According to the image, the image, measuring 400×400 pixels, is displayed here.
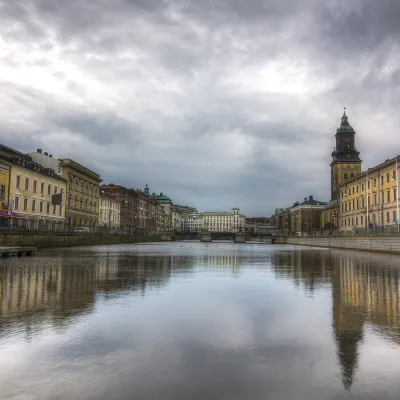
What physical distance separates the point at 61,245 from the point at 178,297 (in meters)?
49.3

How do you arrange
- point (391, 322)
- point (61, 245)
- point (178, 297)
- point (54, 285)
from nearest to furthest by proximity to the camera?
point (391, 322) → point (178, 297) → point (54, 285) → point (61, 245)

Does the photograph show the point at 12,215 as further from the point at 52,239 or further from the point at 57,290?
the point at 57,290

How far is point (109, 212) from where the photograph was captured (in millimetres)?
115188

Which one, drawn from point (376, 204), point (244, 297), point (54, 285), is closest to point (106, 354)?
point (244, 297)

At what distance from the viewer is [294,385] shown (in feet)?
17.5

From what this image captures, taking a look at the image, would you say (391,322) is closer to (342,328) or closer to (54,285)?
(342,328)

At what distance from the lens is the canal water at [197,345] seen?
523 centimetres

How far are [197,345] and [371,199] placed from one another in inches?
3152

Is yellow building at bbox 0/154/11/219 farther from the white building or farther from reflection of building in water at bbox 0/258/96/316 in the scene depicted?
the white building

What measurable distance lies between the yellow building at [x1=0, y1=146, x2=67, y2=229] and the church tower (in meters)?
97.2

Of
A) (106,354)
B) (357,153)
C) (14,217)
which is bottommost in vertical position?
(106,354)

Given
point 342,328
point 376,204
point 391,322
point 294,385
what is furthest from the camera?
point 376,204

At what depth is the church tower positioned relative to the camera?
140 meters

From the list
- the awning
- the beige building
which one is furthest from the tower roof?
the awning
